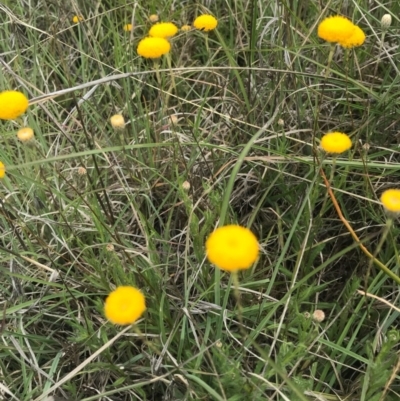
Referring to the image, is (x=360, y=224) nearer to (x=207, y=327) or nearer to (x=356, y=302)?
(x=356, y=302)

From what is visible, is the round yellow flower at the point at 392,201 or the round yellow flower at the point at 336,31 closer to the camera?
the round yellow flower at the point at 392,201

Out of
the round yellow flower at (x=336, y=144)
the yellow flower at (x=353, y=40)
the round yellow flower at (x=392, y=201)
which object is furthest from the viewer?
the yellow flower at (x=353, y=40)

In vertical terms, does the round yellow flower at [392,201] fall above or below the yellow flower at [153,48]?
below

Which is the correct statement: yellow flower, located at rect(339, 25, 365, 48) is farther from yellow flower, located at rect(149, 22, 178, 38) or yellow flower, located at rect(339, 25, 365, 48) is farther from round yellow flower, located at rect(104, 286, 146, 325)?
round yellow flower, located at rect(104, 286, 146, 325)

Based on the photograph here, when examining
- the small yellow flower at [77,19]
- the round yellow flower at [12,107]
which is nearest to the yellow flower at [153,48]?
the round yellow flower at [12,107]

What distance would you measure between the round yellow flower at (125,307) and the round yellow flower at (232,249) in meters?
0.14

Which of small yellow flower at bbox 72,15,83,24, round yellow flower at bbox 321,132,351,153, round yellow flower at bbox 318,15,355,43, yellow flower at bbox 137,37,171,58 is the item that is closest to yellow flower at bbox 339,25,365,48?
round yellow flower at bbox 318,15,355,43

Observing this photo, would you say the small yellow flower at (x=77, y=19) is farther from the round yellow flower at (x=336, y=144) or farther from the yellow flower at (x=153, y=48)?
the round yellow flower at (x=336, y=144)

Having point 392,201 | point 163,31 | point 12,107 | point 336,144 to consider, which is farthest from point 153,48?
point 392,201

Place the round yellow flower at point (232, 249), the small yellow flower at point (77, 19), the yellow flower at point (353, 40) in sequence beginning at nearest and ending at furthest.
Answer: the round yellow flower at point (232, 249)
the yellow flower at point (353, 40)
the small yellow flower at point (77, 19)

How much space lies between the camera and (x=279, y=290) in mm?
974

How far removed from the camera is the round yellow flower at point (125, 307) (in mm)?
584

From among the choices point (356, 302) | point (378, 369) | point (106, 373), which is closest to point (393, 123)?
point (356, 302)

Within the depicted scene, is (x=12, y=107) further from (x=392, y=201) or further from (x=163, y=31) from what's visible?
(x=392, y=201)
